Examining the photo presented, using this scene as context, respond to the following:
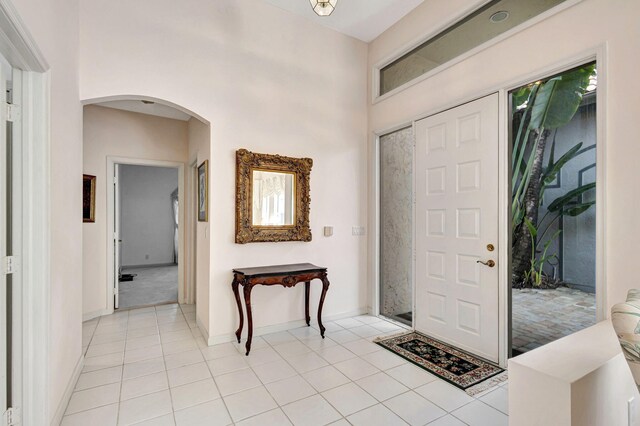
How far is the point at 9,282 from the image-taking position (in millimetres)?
1656

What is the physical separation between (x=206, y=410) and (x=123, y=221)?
24.9ft

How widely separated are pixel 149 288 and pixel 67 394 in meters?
4.06

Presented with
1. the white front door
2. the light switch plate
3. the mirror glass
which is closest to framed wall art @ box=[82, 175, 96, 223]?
the mirror glass

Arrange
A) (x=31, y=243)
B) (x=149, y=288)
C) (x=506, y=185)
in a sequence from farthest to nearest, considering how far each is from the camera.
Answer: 1. (x=149, y=288)
2. (x=506, y=185)
3. (x=31, y=243)

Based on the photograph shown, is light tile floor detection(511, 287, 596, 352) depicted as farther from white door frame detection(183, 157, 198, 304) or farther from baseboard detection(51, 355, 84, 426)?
white door frame detection(183, 157, 198, 304)

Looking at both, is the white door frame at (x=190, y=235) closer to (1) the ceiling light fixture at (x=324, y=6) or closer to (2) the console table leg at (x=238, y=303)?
(2) the console table leg at (x=238, y=303)

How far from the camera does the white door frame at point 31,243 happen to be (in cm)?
168

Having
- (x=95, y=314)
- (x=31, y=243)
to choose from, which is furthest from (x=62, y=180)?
(x=95, y=314)

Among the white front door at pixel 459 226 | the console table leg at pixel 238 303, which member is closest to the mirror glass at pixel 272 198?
the console table leg at pixel 238 303

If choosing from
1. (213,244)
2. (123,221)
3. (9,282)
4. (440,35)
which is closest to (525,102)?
(440,35)

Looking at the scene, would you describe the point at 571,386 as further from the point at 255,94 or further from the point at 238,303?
the point at 255,94

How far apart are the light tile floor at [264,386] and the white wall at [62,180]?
398mm

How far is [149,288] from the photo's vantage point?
599 cm

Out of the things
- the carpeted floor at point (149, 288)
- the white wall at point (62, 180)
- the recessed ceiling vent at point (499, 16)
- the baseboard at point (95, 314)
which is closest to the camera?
the white wall at point (62, 180)
